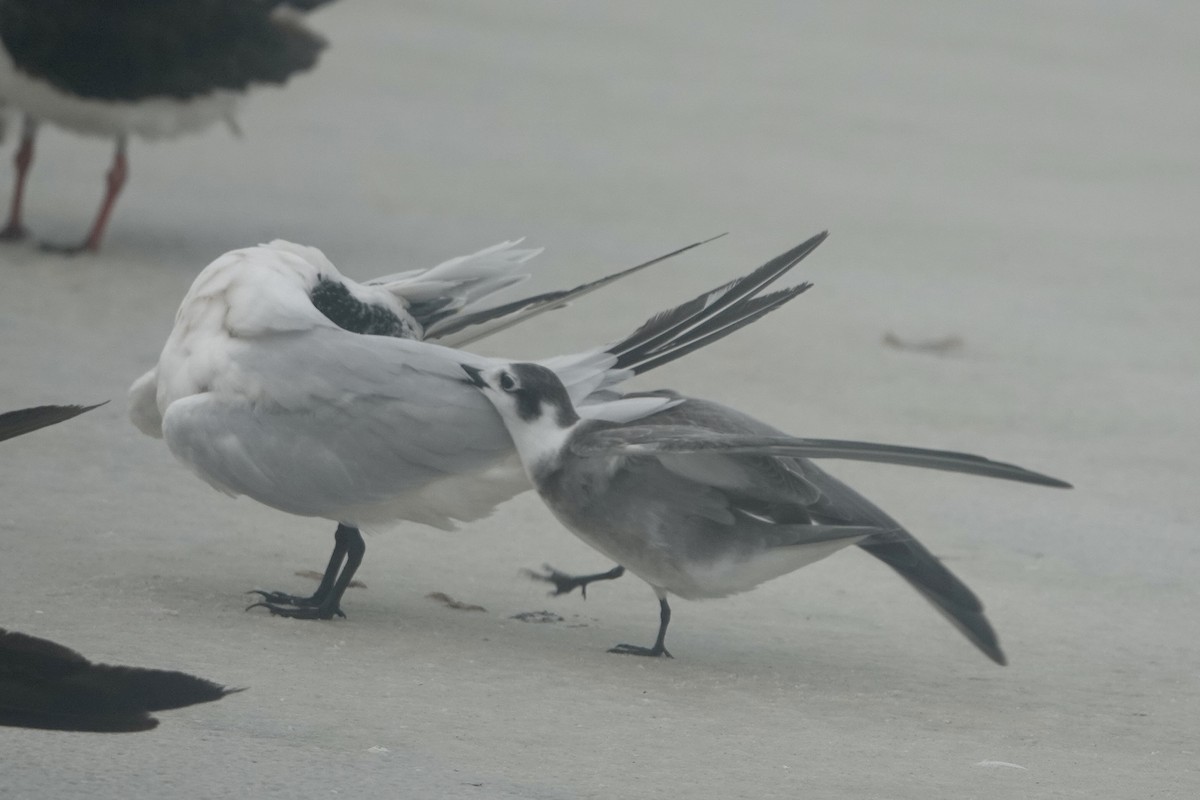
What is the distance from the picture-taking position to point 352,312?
409 centimetres

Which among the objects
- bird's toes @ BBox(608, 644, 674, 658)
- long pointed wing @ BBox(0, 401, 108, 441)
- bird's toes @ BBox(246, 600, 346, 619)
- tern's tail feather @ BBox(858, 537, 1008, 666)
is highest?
long pointed wing @ BBox(0, 401, 108, 441)

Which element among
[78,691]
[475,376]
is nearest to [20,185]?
[475,376]

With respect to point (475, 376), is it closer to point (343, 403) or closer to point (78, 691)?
point (343, 403)

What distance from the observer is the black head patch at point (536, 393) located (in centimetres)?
366

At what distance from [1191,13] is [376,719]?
14.9 metres

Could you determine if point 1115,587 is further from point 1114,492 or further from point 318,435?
point 318,435

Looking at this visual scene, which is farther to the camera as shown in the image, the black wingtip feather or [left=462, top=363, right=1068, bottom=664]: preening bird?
the black wingtip feather

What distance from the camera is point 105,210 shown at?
7.33 meters

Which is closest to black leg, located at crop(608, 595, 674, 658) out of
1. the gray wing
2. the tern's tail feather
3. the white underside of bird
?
the gray wing

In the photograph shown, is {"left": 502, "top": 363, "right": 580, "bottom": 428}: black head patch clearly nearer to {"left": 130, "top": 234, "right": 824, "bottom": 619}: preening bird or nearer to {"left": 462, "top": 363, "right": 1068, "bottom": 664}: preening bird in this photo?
{"left": 462, "top": 363, "right": 1068, "bottom": 664}: preening bird

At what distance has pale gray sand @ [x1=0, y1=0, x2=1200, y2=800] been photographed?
3.21 m

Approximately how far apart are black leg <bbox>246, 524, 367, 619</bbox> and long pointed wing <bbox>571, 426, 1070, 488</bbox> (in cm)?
59

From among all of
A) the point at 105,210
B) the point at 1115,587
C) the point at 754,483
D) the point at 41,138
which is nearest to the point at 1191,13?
the point at 41,138

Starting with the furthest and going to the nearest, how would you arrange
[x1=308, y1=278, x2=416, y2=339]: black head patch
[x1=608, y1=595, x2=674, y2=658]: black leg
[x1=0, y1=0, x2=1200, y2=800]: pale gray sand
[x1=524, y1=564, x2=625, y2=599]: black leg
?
[x1=524, y1=564, x2=625, y2=599]: black leg → [x1=308, y1=278, x2=416, y2=339]: black head patch → [x1=608, y1=595, x2=674, y2=658]: black leg → [x1=0, y1=0, x2=1200, y2=800]: pale gray sand
